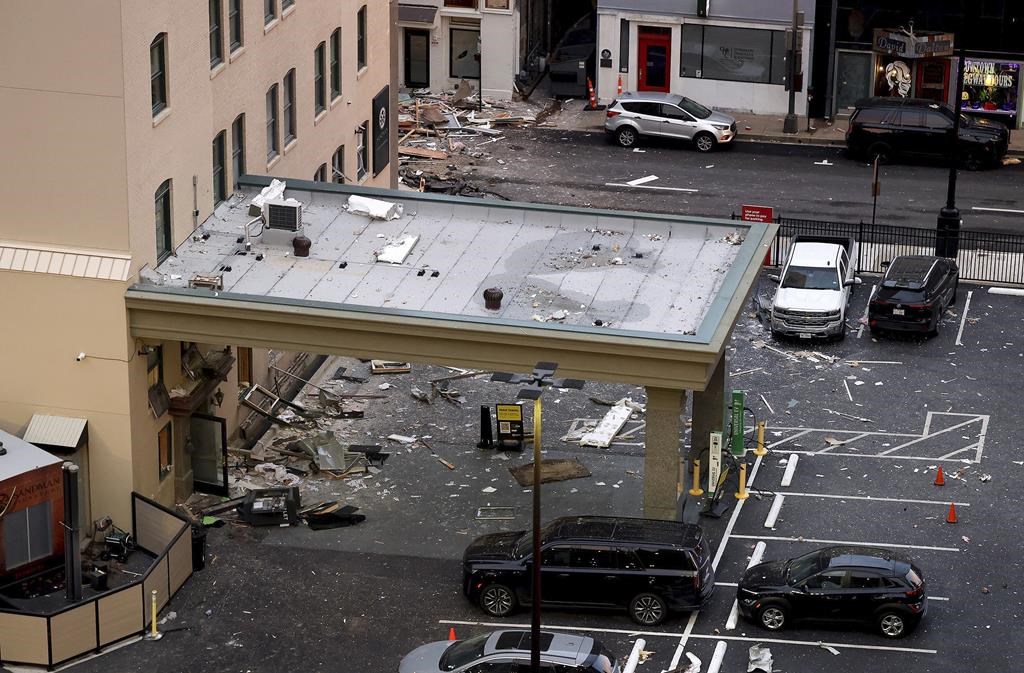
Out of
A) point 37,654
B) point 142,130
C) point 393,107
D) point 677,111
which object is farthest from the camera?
point 677,111

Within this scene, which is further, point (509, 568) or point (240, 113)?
point (240, 113)

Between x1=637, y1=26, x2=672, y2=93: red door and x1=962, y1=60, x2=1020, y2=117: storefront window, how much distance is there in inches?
409

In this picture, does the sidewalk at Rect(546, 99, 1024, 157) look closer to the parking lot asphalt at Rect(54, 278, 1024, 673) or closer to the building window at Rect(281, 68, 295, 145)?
the parking lot asphalt at Rect(54, 278, 1024, 673)

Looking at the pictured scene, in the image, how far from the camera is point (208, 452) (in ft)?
124

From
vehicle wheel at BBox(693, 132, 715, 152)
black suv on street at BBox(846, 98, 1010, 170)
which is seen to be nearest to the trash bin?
vehicle wheel at BBox(693, 132, 715, 152)

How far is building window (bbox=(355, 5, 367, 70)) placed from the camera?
48344 mm

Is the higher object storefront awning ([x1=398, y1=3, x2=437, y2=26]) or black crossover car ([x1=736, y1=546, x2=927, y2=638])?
storefront awning ([x1=398, y1=3, x2=437, y2=26])

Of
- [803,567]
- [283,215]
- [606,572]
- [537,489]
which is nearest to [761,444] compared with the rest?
[803,567]

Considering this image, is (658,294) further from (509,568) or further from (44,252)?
(44,252)

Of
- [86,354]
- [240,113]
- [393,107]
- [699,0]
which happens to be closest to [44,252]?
[86,354]

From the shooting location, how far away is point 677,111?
62062 mm

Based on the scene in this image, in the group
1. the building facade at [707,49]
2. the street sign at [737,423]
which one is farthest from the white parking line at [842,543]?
the building facade at [707,49]

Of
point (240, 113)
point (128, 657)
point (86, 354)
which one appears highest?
point (240, 113)

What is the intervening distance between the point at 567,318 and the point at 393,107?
18.7 m
